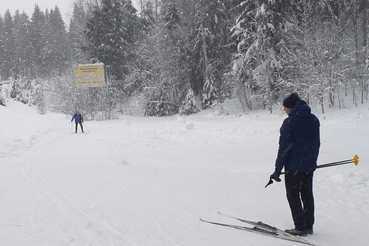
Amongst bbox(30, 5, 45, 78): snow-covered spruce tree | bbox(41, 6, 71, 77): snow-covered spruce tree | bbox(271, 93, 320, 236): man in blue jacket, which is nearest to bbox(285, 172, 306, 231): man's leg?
bbox(271, 93, 320, 236): man in blue jacket

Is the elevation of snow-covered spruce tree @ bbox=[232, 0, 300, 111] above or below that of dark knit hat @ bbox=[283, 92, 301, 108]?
above

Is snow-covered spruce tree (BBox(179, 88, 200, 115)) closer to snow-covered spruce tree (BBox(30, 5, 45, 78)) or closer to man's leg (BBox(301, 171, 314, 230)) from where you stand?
man's leg (BBox(301, 171, 314, 230))

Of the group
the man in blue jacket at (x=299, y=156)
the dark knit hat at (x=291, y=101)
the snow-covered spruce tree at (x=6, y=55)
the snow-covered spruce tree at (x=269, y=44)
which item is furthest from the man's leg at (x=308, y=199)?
the snow-covered spruce tree at (x=6, y=55)

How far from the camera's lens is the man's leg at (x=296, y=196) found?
4.24m

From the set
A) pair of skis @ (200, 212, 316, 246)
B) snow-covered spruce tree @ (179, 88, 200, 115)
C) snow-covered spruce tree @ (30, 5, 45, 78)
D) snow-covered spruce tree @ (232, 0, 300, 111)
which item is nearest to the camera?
pair of skis @ (200, 212, 316, 246)

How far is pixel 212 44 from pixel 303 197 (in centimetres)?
2769

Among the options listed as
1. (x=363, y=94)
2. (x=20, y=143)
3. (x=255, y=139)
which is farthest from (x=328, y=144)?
(x=363, y=94)

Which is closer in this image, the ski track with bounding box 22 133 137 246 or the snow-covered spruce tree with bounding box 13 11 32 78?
the ski track with bounding box 22 133 137 246

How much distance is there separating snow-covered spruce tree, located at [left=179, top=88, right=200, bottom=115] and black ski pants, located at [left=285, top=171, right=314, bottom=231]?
2698 cm

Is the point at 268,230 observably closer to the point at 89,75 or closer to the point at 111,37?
the point at 89,75

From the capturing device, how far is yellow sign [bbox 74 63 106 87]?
1117 inches

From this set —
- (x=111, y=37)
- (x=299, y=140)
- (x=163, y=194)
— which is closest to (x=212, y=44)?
(x=111, y=37)

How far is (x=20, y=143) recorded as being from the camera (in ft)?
41.4

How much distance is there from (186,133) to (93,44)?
2419 centimetres
